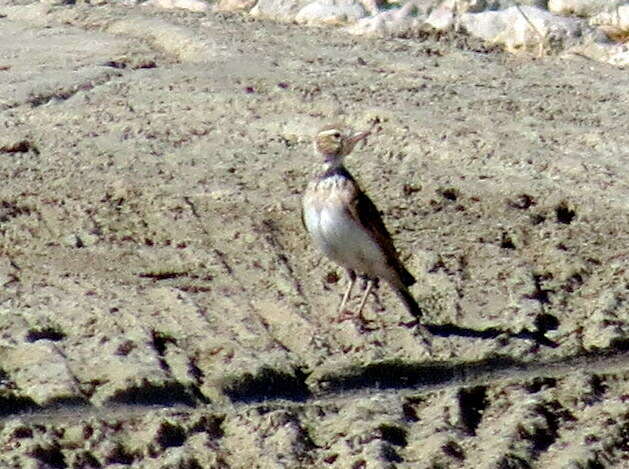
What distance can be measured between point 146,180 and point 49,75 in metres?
1.77

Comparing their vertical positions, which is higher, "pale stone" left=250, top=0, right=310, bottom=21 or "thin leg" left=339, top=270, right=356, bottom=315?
"thin leg" left=339, top=270, right=356, bottom=315

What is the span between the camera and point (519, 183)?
873cm

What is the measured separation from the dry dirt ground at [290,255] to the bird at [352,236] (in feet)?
0.45

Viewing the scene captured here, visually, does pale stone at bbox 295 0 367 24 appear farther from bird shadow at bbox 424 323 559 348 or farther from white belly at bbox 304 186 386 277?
bird shadow at bbox 424 323 559 348

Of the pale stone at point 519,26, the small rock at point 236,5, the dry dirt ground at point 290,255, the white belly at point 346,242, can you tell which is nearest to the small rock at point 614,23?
the pale stone at point 519,26

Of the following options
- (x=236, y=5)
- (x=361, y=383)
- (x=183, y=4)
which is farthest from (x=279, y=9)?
(x=361, y=383)

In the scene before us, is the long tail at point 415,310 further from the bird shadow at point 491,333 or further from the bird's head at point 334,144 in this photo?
the bird's head at point 334,144

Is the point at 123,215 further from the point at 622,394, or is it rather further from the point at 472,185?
the point at 622,394

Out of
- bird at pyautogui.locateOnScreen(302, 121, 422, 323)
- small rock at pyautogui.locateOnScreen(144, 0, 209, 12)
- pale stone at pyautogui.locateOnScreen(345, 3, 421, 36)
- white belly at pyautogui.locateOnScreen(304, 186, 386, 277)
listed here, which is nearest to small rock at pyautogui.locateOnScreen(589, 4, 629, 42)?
pale stone at pyautogui.locateOnScreen(345, 3, 421, 36)

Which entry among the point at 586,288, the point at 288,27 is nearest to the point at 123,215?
the point at 586,288

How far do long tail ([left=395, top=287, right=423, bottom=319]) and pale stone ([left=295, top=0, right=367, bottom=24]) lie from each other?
13.8 feet

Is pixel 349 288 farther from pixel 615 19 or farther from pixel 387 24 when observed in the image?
pixel 615 19

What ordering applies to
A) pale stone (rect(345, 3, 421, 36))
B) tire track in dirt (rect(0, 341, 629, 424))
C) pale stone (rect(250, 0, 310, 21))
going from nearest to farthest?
tire track in dirt (rect(0, 341, 629, 424)) → pale stone (rect(345, 3, 421, 36)) → pale stone (rect(250, 0, 310, 21))

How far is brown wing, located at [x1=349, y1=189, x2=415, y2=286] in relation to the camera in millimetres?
7438
